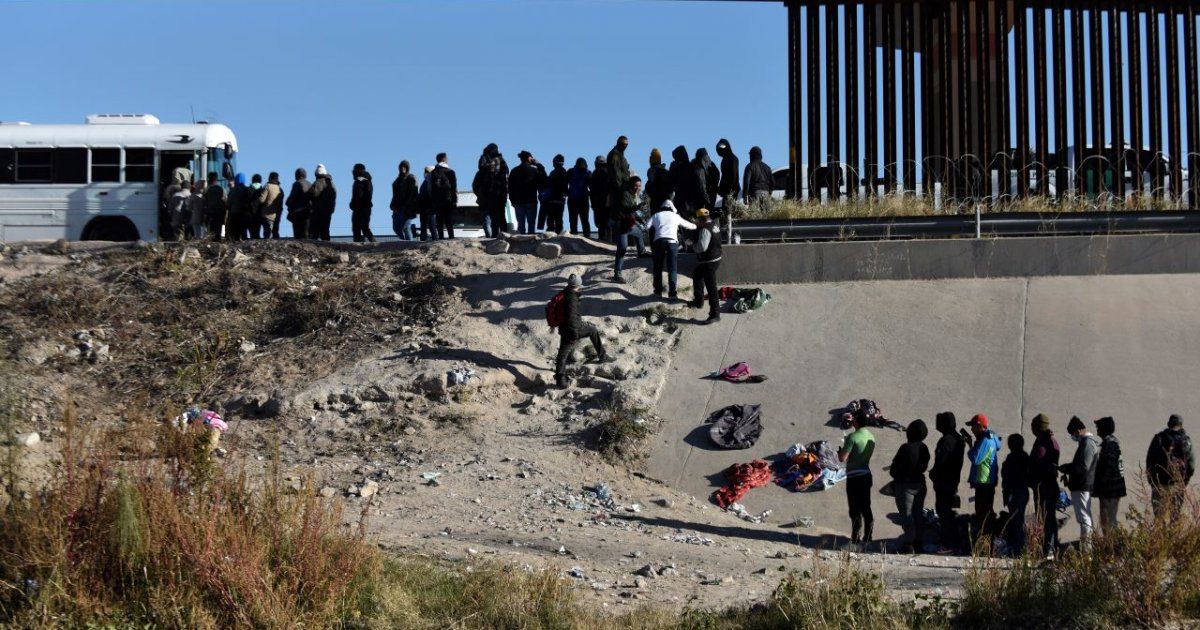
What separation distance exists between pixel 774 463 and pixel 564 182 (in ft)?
27.7

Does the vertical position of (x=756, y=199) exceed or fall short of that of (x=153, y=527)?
it exceeds it

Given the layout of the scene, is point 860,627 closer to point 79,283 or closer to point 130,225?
point 79,283

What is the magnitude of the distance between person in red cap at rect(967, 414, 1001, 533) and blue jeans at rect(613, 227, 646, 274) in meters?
7.16

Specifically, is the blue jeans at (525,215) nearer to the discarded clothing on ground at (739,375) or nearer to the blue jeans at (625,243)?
the blue jeans at (625,243)

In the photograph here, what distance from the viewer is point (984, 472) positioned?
12367 mm

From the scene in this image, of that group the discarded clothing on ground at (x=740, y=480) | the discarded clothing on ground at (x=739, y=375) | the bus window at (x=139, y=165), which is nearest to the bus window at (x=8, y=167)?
the bus window at (x=139, y=165)

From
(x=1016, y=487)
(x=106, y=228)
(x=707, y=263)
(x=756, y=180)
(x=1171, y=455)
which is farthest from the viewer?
(x=106, y=228)

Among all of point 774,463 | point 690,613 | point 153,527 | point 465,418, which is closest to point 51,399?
point 465,418

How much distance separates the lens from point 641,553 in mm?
11539

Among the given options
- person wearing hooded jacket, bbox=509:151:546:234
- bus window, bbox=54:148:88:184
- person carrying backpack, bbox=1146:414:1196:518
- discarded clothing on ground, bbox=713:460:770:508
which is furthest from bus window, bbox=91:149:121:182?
person carrying backpack, bbox=1146:414:1196:518

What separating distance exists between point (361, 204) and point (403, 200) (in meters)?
0.73

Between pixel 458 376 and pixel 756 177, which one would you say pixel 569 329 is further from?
pixel 756 177

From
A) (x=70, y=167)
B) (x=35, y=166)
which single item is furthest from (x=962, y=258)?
(x=35, y=166)

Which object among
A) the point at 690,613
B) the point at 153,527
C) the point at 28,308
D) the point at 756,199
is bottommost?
the point at 690,613
